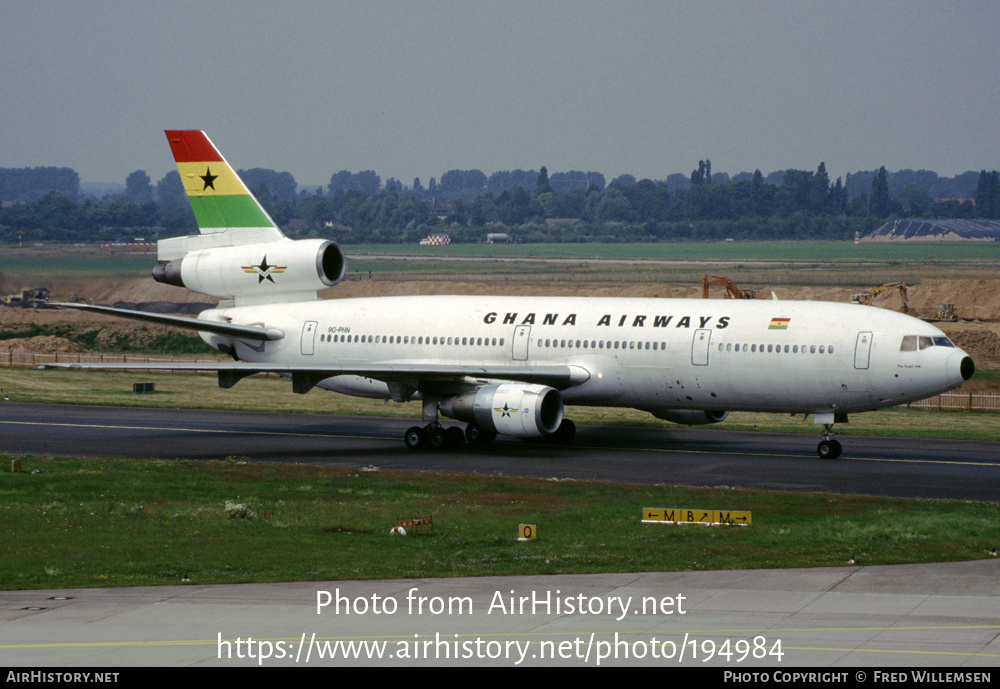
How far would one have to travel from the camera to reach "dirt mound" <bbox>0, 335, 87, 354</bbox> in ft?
264

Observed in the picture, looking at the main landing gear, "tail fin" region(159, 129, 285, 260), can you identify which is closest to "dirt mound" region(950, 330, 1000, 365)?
the main landing gear

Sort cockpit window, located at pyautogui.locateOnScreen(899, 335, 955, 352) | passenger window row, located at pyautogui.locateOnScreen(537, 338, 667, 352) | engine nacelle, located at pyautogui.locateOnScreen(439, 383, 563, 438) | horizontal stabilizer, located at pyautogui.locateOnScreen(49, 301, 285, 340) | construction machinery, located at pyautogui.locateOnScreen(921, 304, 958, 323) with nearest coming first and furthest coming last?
cockpit window, located at pyautogui.locateOnScreen(899, 335, 955, 352) → engine nacelle, located at pyautogui.locateOnScreen(439, 383, 563, 438) → passenger window row, located at pyautogui.locateOnScreen(537, 338, 667, 352) → horizontal stabilizer, located at pyautogui.locateOnScreen(49, 301, 285, 340) → construction machinery, located at pyautogui.locateOnScreen(921, 304, 958, 323)

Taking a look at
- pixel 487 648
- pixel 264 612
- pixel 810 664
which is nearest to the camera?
pixel 810 664

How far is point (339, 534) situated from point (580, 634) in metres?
9.56

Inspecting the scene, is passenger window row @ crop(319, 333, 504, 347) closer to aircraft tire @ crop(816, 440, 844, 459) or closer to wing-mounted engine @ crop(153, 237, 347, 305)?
wing-mounted engine @ crop(153, 237, 347, 305)

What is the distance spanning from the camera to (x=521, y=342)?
138ft

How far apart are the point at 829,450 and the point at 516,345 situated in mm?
10815

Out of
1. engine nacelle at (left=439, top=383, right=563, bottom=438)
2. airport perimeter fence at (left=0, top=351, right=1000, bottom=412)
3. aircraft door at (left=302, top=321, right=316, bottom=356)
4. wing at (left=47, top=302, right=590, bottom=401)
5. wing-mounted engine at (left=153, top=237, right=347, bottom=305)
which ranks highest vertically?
wing-mounted engine at (left=153, top=237, right=347, bottom=305)

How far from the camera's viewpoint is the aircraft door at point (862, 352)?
36844 mm

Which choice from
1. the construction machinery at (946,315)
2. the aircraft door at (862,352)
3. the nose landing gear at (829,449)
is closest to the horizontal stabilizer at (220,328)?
the nose landing gear at (829,449)

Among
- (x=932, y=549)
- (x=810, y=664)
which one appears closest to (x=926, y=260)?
(x=932, y=549)

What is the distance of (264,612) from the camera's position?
1864cm

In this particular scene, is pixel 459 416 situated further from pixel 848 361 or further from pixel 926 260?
pixel 926 260

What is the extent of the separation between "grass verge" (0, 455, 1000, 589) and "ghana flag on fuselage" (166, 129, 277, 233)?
50.7ft
